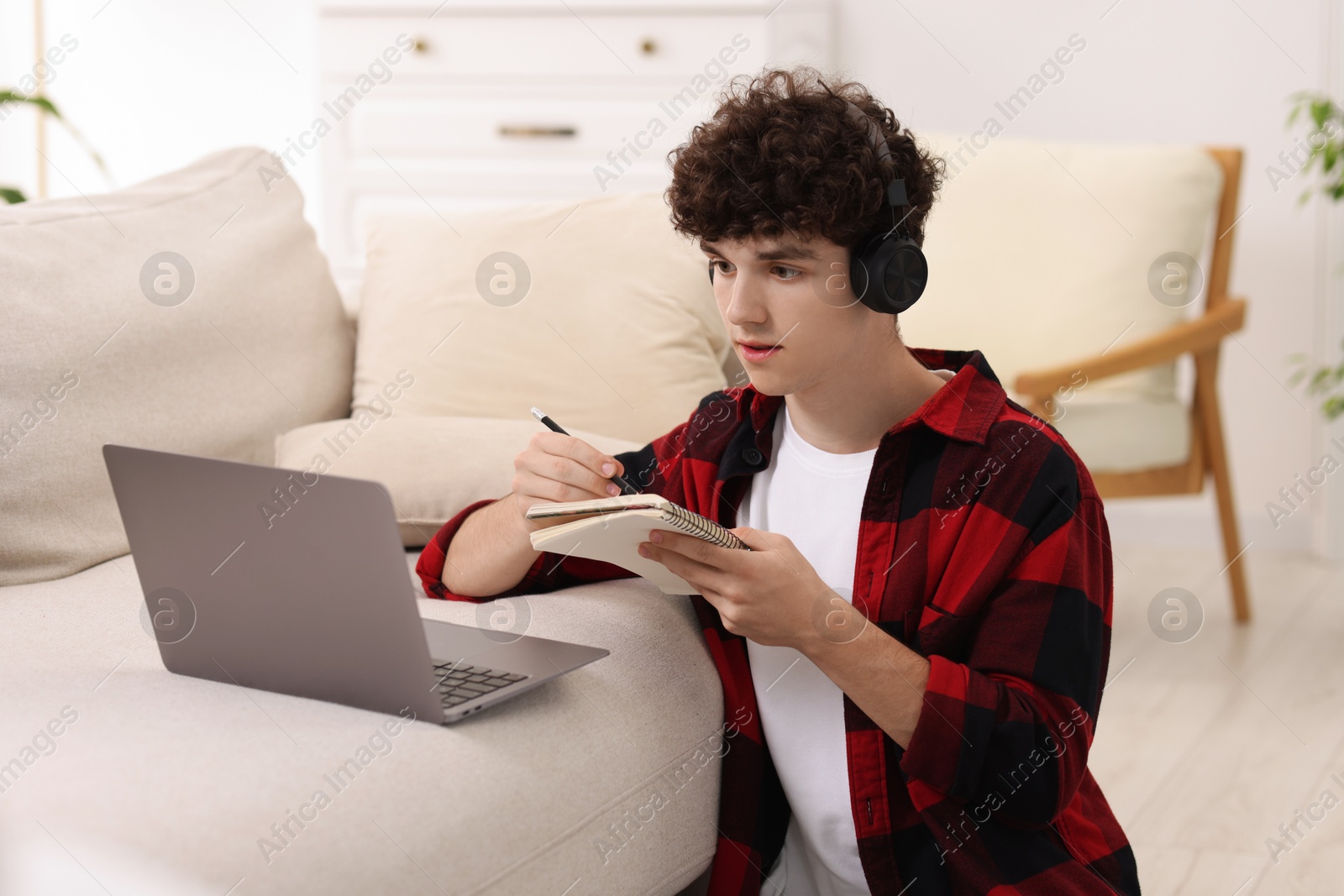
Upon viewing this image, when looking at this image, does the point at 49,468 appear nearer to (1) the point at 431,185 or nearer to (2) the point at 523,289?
(2) the point at 523,289

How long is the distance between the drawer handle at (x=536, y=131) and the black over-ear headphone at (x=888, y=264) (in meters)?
2.25

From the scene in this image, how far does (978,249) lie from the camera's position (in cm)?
262

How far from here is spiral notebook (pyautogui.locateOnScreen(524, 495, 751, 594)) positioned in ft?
2.56

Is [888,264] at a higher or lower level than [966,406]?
higher

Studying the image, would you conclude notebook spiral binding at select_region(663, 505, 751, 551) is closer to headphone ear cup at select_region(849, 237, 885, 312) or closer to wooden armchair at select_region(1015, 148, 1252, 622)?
headphone ear cup at select_region(849, 237, 885, 312)

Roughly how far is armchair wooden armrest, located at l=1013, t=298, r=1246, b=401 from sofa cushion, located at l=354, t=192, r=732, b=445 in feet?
2.79

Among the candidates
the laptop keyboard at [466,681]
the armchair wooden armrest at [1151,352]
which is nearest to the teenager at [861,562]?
the laptop keyboard at [466,681]

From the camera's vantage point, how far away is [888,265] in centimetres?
97

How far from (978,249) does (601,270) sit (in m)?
1.31

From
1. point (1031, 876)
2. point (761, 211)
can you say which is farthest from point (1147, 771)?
point (761, 211)

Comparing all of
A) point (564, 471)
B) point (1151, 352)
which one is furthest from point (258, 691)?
point (1151, 352)

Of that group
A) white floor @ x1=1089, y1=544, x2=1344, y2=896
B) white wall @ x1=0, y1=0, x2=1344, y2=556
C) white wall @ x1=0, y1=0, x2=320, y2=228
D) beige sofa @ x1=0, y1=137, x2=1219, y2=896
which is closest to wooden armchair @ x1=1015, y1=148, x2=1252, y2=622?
white floor @ x1=1089, y1=544, x2=1344, y2=896

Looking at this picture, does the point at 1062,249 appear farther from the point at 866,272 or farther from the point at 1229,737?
the point at 866,272

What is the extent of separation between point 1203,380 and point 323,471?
6.15ft
